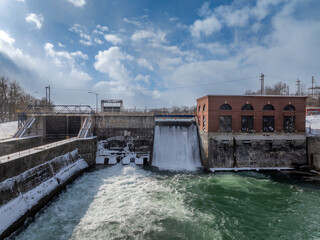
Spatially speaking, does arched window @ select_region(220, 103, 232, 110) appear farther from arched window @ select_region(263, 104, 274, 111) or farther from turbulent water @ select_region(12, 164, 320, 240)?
turbulent water @ select_region(12, 164, 320, 240)

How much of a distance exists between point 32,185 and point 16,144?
1287 cm

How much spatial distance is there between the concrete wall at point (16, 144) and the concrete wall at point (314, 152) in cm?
3998

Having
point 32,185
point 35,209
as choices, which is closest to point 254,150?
point 35,209

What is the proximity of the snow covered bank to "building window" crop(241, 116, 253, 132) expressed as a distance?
2306 cm

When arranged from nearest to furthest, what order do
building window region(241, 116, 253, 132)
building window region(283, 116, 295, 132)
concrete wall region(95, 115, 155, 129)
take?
building window region(241, 116, 253, 132) → building window region(283, 116, 295, 132) → concrete wall region(95, 115, 155, 129)

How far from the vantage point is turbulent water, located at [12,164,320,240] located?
1035 centimetres

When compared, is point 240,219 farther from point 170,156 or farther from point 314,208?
point 170,156

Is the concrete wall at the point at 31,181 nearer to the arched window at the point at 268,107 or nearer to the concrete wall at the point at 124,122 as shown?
the concrete wall at the point at 124,122

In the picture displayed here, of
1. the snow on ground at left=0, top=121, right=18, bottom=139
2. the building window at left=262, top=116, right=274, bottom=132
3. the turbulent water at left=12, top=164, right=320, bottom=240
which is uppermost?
the building window at left=262, top=116, right=274, bottom=132

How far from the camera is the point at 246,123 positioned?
24.1 meters

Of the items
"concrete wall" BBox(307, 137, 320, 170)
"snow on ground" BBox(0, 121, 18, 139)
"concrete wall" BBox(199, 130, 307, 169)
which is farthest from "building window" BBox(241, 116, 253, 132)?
"snow on ground" BBox(0, 121, 18, 139)

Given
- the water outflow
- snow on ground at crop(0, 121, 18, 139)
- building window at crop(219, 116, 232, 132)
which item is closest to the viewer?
building window at crop(219, 116, 232, 132)

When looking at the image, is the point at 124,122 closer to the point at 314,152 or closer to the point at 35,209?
the point at 35,209

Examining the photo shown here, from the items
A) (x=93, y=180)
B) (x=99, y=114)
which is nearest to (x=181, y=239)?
(x=93, y=180)
